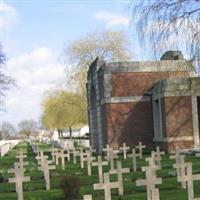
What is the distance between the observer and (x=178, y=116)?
28750mm

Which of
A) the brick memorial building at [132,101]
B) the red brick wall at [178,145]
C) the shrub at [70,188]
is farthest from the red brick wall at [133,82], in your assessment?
the shrub at [70,188]

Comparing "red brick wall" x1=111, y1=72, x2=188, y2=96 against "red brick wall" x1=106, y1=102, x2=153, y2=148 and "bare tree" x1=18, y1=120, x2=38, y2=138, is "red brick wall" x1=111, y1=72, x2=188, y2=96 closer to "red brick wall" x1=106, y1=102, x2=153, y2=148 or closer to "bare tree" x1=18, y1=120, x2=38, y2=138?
"red brick wall" x1=106, y1=102, x2=153, y2=148

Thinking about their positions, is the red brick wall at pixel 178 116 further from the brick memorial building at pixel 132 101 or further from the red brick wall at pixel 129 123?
the red brick wall at pixel 129 123

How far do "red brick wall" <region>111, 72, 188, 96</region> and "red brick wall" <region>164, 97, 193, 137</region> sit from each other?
9.90 ft

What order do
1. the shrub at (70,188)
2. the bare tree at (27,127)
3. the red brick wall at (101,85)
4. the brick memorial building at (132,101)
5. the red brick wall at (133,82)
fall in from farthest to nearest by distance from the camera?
the bare tree at (27,127), the red brick wall at (101,85), the red brick wall at (133,82), the brick memorial building at (132,101), the shrub at (70,188)

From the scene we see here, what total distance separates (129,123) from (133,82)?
94.4 inches

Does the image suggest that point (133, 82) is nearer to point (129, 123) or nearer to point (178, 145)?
point (129, 123)

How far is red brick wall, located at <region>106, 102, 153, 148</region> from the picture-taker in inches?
1230

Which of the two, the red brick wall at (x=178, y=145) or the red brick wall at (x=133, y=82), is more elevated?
the red brick wall at (x=133, y=82)

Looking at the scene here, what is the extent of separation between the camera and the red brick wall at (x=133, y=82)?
31.3 m

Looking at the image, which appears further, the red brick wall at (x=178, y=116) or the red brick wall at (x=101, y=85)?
the red brick wall at (x=101, y=85)

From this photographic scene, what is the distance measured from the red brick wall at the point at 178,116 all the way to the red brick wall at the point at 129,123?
2867 millimetres

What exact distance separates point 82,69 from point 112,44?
336 cm

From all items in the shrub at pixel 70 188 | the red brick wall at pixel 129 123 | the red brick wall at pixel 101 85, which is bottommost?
the shrub at pixel 70 188
